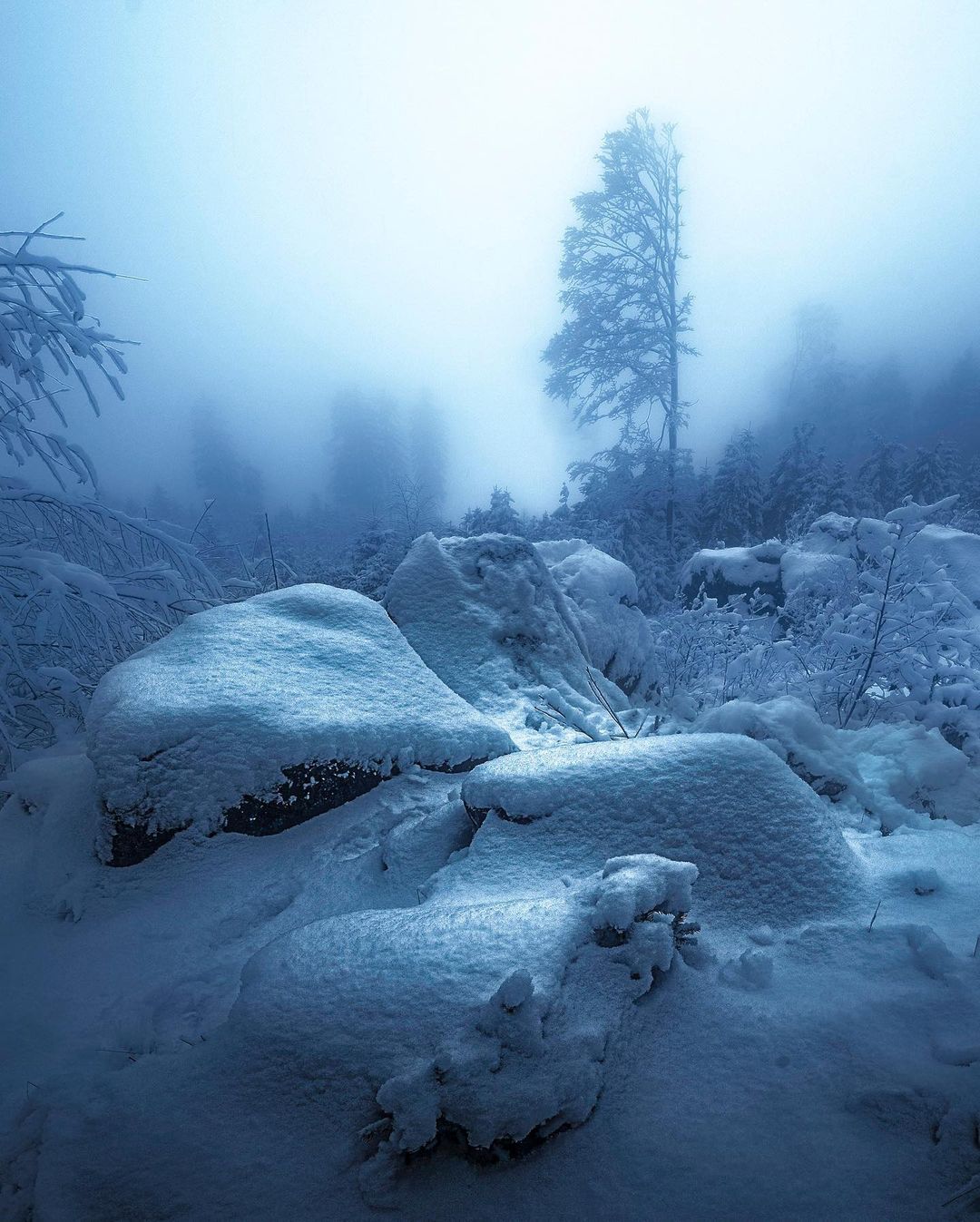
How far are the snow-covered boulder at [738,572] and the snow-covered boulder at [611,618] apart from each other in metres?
2.72

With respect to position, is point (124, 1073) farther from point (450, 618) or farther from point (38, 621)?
point (450, 618)

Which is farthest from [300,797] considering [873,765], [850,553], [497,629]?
[850,553]

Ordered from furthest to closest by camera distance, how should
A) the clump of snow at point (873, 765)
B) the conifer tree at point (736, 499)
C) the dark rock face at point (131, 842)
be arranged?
the conifer tree at point (736, 499), the clump of snow at point (873, 765), the dark rock face at point (131, 842)

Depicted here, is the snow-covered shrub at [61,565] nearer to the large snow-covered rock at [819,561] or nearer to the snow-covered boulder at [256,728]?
the snow-covered boulder at [256,728]

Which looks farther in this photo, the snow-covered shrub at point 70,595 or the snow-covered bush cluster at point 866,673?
the snow-covered bush cluster at point 866,673

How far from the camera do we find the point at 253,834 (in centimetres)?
266

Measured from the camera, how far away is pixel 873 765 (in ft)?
10.9

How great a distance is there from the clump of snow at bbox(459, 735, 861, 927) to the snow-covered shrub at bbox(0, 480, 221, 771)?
2129 millimetres

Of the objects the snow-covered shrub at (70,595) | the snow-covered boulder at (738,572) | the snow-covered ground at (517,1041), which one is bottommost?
the snow-covered boulder at (738,572)

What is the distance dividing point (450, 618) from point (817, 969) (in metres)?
3.47

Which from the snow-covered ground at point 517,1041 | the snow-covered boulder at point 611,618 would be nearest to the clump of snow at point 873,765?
the snow-covered ground at point 517,1041

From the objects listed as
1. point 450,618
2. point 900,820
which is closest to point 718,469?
point 450,618

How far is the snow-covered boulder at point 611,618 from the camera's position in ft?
19.6

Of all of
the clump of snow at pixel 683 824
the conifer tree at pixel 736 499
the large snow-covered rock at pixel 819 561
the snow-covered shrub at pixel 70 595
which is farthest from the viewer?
the conifer tree at pixel 736 499
